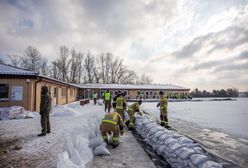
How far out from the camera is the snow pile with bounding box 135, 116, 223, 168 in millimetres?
3045

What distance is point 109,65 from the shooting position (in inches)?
2104

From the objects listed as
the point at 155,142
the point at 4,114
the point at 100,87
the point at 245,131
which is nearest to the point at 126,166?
the point at 155,142

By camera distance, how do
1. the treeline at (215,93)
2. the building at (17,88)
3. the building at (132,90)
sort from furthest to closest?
the treeline at (215,93) → the building at (132,90) → the building at (17,88)

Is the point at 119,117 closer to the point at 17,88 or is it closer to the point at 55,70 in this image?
the point at 17,88

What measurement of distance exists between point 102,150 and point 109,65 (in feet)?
164

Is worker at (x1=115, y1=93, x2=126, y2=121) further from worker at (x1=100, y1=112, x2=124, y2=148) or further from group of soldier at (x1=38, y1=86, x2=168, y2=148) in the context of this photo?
worker at (x1=100, y1=112, x2=124, y2=148)

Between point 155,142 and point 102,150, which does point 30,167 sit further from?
point 155,142

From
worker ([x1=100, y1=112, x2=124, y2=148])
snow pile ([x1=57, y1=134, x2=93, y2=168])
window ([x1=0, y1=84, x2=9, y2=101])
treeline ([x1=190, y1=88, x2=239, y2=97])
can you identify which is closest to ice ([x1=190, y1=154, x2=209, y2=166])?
snow pile ([x1=57, y1=134, x2=93, y2=168])

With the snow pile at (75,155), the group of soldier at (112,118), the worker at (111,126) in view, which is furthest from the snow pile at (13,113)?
the snow pile at (75,155)

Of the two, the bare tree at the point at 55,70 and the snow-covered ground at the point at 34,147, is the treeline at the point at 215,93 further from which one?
the snow-covered ground at the point at 34,147

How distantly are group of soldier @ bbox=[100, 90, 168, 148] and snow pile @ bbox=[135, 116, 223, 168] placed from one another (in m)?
1.10

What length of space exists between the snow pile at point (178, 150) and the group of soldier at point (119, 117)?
1.10 m

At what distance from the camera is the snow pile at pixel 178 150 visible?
3.04 m

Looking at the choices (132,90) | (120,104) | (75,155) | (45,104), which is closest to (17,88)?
(45,104)
